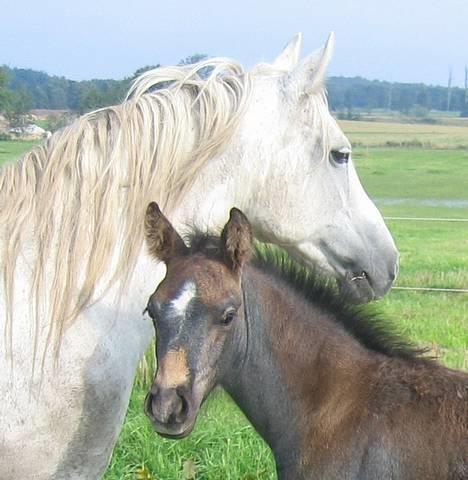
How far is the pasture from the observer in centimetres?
488

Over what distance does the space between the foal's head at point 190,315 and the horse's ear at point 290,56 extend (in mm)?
789

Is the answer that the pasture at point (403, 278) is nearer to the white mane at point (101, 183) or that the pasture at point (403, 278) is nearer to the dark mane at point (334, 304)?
the dark mane at point (334, 304)

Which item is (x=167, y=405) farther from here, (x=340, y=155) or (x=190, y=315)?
(x=340, y=155)

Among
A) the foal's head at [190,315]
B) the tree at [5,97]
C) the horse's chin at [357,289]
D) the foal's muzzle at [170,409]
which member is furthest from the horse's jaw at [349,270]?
the tree at [5,97]

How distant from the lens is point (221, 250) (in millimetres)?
2895

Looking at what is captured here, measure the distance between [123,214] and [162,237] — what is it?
0.19m

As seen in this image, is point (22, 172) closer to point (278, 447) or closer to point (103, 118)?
point (103, 118)

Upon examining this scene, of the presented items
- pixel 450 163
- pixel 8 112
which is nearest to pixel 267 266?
pixel 8 112

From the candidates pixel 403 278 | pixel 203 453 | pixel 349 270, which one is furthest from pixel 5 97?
pixel 403 278

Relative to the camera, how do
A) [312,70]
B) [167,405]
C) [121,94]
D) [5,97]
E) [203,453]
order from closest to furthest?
[167,405], [312,70], [121,94], [203,453], [5,97]

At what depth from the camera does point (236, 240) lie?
285 cm

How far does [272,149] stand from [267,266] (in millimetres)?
414

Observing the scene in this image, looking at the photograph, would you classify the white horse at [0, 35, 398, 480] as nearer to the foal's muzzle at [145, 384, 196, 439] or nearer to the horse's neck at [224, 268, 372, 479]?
the horse's neck at [224, 268, 372, 479]

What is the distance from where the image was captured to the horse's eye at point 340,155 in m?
3.18
